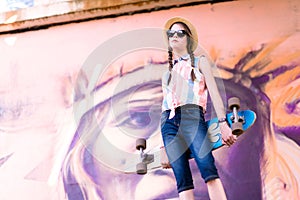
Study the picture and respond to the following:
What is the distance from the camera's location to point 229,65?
5359mm

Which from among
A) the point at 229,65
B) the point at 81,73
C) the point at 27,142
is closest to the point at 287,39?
the point at 229,65

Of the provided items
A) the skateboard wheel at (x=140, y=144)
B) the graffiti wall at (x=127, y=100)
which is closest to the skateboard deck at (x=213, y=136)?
the skateboard wheel at (x=140, y=144)

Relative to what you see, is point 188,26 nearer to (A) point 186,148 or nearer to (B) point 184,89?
(B) point 184,89

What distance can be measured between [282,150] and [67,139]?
4.50 ft

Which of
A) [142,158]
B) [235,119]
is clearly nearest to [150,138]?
[142,158]

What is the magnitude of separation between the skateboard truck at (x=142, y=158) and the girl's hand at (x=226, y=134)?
1.52 feet

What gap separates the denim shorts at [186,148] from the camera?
4.64 metres

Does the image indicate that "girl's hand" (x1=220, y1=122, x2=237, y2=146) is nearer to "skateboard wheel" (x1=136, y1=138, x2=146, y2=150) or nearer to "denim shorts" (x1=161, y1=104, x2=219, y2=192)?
"denim shorts" (x1=161, y1=104, x2=219, y2=192)

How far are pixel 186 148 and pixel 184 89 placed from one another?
384 mm

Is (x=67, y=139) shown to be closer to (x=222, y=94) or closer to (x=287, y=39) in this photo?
(x=222, y=94)

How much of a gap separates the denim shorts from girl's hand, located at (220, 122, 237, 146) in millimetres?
104

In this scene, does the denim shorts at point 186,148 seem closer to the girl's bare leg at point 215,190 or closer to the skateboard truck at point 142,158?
the girl's bare leg at point 215,190

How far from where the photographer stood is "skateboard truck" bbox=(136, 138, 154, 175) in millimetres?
4723

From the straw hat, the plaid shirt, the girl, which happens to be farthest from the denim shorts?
the straw hat
